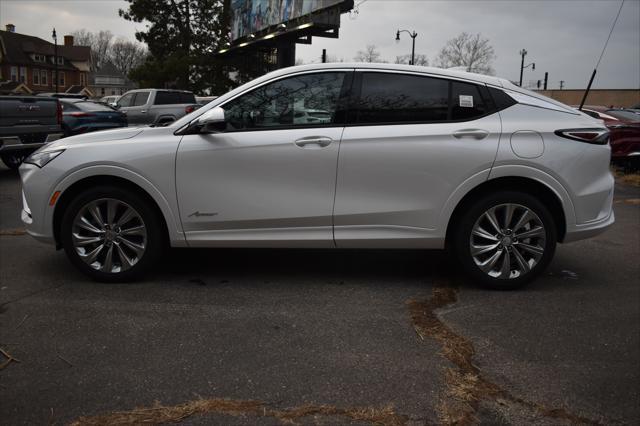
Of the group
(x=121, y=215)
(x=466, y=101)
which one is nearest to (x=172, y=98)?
(x=121, y=215)

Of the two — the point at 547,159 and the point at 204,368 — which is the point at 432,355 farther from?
the point at 547,159

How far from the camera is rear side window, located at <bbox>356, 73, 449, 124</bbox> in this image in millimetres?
4535

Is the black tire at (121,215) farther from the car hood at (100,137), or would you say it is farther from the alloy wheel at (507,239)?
the alloy wheel at (507,239)

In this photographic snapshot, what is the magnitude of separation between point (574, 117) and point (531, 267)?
125 centimetres

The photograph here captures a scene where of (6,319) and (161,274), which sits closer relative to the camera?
(6,319)

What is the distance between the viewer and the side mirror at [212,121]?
14.3 feet

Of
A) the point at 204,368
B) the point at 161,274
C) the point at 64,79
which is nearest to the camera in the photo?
the point at 204,368

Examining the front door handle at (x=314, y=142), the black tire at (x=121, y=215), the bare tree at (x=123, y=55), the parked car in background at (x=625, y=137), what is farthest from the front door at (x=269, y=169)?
the bare tree at (x=123, y=55)

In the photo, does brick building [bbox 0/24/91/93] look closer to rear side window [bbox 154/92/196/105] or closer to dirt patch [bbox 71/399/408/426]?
rear side window [bbox 154/92/196/105]

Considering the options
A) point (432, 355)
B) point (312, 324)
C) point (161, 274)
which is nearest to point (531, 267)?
point (432, 355)

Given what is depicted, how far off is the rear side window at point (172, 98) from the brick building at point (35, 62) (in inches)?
2187

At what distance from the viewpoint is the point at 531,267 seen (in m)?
4.59

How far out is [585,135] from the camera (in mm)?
4527

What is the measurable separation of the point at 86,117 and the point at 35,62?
2790 inches
